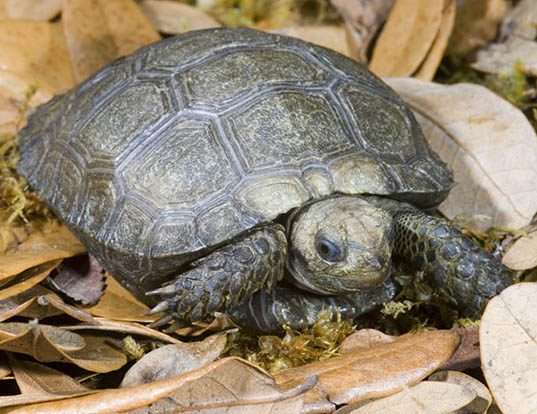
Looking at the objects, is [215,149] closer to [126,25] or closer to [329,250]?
[329,250]

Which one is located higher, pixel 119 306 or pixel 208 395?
pixel 208 395

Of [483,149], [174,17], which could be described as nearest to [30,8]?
[174,17]

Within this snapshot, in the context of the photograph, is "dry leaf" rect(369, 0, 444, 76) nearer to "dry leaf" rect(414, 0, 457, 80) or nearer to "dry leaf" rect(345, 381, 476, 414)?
"dry leaf" rect(414, 0, 457, 80)

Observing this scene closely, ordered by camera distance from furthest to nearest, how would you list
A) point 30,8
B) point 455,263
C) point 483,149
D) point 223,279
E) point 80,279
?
point 30,8, point 483,149, point 80,279, point 455,263, point 223,279

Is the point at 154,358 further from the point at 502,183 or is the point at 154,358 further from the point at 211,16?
the point at 211,16

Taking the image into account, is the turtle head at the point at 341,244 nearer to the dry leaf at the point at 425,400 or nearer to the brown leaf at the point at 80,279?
the dry leaf at the point at 425,400

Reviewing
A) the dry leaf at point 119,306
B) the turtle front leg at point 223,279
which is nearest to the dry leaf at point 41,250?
the dry leaf at point 119,306
